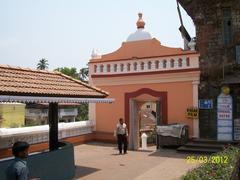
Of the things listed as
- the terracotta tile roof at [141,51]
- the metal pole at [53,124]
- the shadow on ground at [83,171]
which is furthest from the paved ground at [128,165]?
the terracotta tile roof at [141,51]

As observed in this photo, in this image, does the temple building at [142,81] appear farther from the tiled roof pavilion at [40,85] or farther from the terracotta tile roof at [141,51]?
the tiled roof pavilion at [40,85]

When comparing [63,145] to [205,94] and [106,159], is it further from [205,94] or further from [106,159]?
[205,94]

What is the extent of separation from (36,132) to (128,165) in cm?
377

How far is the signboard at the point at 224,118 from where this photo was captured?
14.5m

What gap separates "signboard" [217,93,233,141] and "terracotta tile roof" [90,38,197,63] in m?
2.65

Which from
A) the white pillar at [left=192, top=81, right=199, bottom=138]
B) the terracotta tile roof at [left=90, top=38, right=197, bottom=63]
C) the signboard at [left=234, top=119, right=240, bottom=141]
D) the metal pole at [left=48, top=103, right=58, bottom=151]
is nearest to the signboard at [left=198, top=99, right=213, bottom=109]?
the white pillar at [left=192, top=81, right=199, bottom=138]

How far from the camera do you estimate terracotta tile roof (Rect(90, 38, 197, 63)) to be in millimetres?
16047

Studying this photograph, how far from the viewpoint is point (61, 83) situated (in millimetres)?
10625

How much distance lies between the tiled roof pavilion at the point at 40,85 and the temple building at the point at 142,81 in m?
5.15

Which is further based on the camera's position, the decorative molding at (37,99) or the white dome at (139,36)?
the white dome at (139,36)

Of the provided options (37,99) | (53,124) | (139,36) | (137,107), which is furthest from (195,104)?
(37,99)

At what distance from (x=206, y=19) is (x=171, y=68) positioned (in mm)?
2552

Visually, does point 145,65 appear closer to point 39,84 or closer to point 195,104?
point 195,104

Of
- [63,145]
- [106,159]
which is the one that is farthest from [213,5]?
[63,145]
